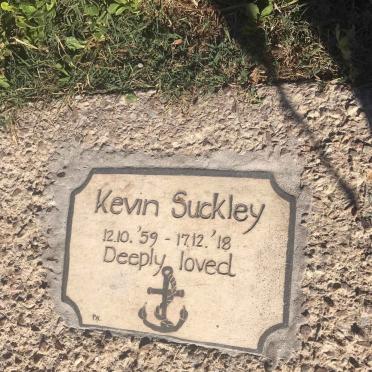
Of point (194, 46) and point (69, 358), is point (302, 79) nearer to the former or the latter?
point (194, 46)

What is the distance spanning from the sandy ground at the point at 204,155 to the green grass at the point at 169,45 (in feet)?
0.35

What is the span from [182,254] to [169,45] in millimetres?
1066

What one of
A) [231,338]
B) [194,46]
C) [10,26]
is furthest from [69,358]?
[10,26]

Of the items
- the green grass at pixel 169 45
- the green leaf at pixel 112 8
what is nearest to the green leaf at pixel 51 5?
the green grass at pixel 169 45

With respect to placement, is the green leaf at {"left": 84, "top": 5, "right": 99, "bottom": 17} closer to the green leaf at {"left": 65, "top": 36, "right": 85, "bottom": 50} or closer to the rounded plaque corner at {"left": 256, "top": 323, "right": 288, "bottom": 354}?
the green leaf at {"left": 65, "top": 36, "right": 85, "bottom": 50}

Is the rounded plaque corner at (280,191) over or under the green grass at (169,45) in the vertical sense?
under

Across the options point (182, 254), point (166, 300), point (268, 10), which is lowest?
point (166, 300)

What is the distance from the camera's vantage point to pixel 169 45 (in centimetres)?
282

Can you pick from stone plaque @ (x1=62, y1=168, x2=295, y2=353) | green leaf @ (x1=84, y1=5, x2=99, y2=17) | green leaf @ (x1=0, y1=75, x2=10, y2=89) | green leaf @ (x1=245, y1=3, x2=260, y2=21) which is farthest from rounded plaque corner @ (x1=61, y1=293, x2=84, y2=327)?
green leaf @ (x1=245, y1=3, x2=260, y2=21)

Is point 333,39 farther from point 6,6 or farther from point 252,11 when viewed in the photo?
point 6,6

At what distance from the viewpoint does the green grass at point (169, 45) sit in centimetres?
262

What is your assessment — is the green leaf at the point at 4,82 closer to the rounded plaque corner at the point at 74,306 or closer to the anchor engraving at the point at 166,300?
the rounded plaque corner at the point at 74,306

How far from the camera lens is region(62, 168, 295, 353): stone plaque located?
2449 mm

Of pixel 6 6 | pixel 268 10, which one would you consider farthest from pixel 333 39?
pixel 6 6
